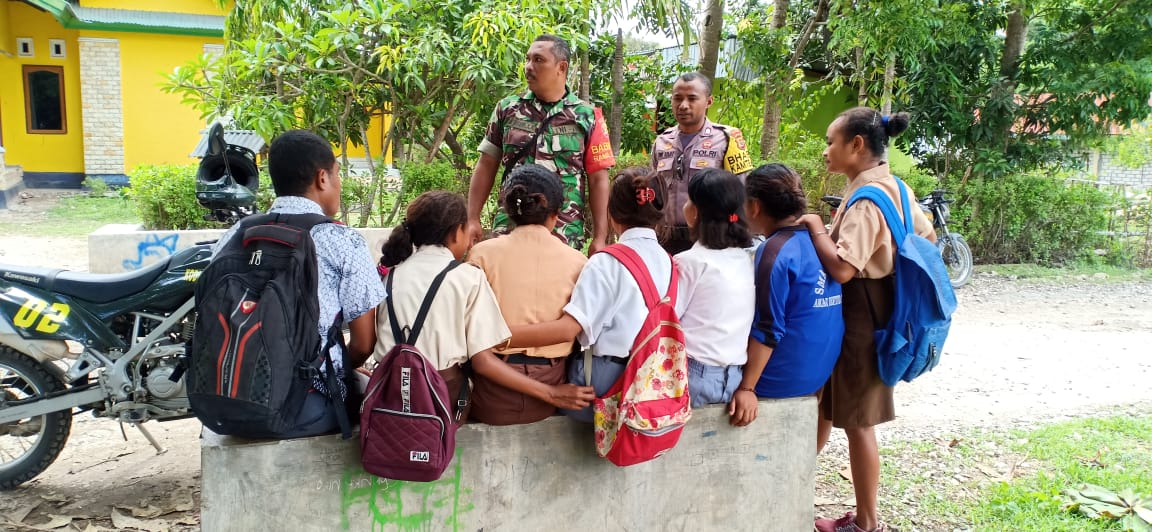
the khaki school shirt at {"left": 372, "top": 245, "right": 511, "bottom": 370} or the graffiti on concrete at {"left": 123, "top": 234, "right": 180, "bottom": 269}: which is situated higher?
the khaki school shirt at {"left": 372, "top": 245, "right": 511, "bottom": 370}

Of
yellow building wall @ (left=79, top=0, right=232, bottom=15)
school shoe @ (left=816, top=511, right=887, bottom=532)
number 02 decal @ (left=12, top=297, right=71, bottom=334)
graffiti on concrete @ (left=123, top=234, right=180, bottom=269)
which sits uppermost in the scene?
yellow building wall @ (left=79, top=0, right=232, bottom=15)

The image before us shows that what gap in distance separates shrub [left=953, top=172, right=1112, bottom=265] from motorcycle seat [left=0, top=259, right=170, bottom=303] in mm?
9144

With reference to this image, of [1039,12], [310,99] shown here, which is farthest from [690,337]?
[1039,12]

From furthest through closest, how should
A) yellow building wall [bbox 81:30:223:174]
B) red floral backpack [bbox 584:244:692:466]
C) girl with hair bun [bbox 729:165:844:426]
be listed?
yellow building wall [bbox 81:30:223:174], girl with hair bun [bbox 729:165:844:426], red floral backpack [bbox 584:244:692:466]

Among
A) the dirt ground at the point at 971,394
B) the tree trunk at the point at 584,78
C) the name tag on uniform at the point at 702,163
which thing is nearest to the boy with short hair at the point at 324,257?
the dirt ground at the point at 971,394

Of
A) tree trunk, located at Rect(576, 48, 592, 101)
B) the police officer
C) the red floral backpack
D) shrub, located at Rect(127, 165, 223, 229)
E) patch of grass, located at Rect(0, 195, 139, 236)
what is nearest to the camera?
the red floral backpack

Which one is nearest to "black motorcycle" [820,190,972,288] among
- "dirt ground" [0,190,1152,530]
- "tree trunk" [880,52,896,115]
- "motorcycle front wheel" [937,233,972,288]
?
"motorcycle front wheel" [937,233,972,288]

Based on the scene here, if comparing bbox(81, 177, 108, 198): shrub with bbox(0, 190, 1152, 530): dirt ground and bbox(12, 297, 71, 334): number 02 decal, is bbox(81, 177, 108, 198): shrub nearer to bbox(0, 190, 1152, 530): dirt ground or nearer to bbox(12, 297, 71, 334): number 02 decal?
bbox(0, 190, 1152, 530): dirt ground

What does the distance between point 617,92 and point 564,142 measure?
184 inches

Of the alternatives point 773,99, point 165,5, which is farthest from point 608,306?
point 165,5

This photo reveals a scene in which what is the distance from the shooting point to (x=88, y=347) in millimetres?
3277

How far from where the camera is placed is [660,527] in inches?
114

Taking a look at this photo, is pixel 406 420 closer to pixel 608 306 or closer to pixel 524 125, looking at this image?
pixel 608 306

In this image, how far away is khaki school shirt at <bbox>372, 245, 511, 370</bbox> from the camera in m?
2.44
